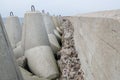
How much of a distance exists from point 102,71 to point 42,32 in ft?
11.5

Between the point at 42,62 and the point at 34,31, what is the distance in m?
0.87

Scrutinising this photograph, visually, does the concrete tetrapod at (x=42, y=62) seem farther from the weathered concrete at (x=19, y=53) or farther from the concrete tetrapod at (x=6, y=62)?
the concrete tetrapod at (x=6, y=62)

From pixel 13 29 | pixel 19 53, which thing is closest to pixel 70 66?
pixel 19 53

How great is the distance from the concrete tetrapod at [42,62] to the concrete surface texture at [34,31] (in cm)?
17

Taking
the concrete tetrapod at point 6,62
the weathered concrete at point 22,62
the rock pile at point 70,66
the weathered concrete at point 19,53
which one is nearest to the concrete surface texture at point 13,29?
the weathered concrete at point 19,53

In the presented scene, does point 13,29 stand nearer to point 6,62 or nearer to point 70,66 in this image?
point 70,66

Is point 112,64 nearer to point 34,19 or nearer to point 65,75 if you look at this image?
point 65,75

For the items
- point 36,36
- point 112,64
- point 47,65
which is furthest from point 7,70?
point 36,36

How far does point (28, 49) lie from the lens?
18.8ft

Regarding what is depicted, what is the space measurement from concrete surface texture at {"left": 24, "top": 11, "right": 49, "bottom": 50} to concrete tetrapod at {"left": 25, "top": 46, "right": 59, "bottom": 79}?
0.57ft

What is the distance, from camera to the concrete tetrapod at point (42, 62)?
512 cm

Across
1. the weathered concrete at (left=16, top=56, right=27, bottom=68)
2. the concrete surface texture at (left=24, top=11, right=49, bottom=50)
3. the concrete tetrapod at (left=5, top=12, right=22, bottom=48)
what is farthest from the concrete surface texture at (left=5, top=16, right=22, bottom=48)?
the weathered concrete at (left=16, top=56, right=27, bottom=68)

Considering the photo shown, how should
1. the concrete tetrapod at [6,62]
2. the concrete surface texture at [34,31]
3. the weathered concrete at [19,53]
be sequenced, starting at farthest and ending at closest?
the weathered concrete at [19,53], the concrete surface texture at [34,31], the concrete tetrapod at [6,62]

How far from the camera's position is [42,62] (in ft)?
17.3
